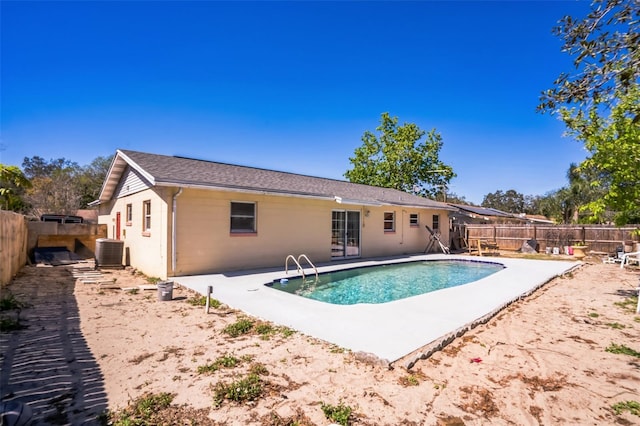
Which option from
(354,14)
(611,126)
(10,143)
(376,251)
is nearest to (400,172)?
(376,251)

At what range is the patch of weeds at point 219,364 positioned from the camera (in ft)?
11.7

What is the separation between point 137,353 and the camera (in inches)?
159

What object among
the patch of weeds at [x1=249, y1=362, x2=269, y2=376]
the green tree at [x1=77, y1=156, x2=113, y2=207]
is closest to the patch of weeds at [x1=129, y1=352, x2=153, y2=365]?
the patch of weeds at [x1=249, y1=362, x2=269, y2=376]

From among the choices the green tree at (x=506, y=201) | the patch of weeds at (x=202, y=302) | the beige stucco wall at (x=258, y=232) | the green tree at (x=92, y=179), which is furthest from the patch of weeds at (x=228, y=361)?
the green tree at (x=506, y=201)

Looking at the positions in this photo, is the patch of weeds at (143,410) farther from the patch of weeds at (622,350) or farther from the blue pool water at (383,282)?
the patch of weeds at (622,350)

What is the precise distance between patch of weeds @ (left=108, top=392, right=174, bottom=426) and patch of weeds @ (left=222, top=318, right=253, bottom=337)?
1734 millimetres

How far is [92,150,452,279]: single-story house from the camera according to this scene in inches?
362

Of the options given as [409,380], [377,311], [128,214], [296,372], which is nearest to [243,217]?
[128,214]

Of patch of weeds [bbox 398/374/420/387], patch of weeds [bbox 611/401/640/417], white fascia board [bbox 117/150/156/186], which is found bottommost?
patch of weeds [bbox 611/401/640/417]

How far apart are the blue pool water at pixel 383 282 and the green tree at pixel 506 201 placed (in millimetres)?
56595

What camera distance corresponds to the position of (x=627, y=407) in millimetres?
2963

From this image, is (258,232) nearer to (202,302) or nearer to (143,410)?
(202,302)

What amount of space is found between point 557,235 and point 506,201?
5155 centimetres

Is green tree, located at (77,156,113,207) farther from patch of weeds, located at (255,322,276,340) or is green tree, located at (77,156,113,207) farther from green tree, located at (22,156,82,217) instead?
patch of weeds, located at (255,322,276,340)
